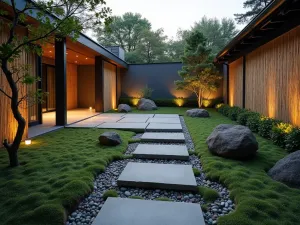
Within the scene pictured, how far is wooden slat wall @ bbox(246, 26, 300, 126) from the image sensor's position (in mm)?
5081

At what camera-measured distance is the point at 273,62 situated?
6273mm

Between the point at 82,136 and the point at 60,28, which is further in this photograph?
the point at 82,136

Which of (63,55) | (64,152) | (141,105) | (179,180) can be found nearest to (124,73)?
(141,105)

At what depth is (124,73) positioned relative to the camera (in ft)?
51.3

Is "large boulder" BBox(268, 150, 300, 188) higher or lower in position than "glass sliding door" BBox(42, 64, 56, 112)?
lower

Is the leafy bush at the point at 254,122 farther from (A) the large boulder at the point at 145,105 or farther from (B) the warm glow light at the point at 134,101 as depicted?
(B) the warm glow light at the point at 134,101

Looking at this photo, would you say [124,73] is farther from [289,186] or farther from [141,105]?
[289,186]

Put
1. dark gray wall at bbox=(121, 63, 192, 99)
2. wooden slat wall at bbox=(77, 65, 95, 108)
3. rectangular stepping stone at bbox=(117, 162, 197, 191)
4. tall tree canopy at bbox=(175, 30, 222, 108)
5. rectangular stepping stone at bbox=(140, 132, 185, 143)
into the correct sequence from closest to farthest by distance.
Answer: rectangular stepping stone at bbox=(117, 162, 197, 191)
rectangular stepping stone at bbox=(140, 132, 185, 143)
tall tree canopy at bbox=(175, 30, 222, 108)
wooden slat wall at bbox=(77, 65, 95, 108)
dark gray wall at bbox=(121, 63, 192, 99)

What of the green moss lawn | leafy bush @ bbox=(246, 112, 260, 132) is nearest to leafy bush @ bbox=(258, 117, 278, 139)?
leafy bush @ bbox=(246, 112, 260, 132)

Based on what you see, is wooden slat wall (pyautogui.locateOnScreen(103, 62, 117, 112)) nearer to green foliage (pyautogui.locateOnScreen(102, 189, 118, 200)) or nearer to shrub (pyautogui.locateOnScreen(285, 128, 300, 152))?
shrub (pyautogui.locateOnScreen(285, 128, 300, 152))

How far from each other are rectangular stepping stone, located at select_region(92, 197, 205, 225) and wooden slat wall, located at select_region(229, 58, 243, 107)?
8.38 metres

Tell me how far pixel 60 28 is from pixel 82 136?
3.01 m

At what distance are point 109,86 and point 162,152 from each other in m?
9.46

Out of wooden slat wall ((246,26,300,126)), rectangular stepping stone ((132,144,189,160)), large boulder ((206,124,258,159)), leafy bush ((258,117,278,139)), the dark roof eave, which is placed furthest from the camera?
leafy bush ((258,117,278,139))
